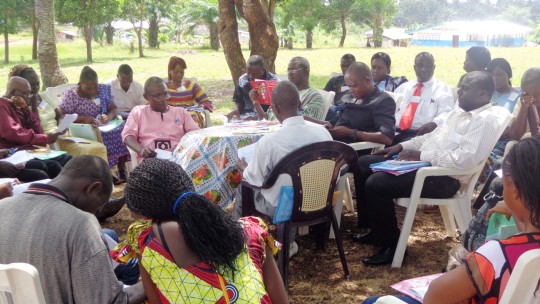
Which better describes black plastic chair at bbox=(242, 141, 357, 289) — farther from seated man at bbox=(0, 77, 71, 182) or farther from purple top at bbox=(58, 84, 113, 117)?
purple top at bbox=(58, 84, 113, 117)

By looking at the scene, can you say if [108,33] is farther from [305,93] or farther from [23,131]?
[305,93]

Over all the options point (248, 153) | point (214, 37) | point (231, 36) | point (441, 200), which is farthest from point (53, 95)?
point (214, 37)

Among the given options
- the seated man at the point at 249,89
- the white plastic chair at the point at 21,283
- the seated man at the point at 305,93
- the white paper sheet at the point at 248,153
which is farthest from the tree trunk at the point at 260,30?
the white plastic chair at the point at 21,283

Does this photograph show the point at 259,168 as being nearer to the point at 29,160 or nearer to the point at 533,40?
the point at 29,160

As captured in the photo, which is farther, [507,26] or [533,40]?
[507,26]

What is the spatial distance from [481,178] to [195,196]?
3.84 metres

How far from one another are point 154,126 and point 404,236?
8.24 feet

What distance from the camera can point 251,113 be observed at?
6.00 meters

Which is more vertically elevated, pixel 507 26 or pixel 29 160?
pixel 507 26

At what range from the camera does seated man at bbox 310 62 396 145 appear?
172 inches

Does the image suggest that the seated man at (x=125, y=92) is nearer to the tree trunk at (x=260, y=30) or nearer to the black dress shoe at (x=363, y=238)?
the tree trunk at (x=260, y=30)

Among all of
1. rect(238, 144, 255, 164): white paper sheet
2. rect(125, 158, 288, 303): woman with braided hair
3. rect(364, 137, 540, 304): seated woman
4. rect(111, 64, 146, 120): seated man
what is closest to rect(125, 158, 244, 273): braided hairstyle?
rect(125, 158, 288, 303): woman with braided hair

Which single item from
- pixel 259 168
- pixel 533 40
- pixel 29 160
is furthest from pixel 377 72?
pixel 533 40

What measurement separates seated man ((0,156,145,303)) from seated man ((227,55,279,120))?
371 centimetres
